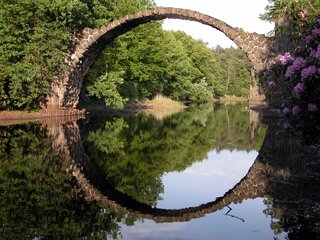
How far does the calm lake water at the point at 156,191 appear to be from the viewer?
5.50m

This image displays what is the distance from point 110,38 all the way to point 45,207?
23677 mm

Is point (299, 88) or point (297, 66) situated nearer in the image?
point (299, 88)

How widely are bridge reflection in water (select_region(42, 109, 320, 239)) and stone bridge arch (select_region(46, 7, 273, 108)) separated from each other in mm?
13132

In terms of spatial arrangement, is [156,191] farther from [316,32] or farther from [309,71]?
[316,32]

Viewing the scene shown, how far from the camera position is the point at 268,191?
24.7ft

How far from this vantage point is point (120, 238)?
5.12m

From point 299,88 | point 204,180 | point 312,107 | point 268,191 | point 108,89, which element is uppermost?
point 299,88

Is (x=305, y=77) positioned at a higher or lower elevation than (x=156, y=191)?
higher

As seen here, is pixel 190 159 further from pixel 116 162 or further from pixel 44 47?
pixel 44 47

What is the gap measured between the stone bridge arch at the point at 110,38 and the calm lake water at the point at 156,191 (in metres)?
11.2

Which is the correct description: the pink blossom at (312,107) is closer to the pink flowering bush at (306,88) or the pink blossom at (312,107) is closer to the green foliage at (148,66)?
the pink flowering bush at (306,88)

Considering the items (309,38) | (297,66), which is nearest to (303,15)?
(309,38)

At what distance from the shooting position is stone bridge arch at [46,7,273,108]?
80.0 feet

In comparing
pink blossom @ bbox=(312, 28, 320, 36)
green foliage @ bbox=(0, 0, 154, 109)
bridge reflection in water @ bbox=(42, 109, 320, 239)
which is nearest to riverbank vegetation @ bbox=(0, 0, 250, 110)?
green foliage @ bbox=(0, 0, 154, 109)
